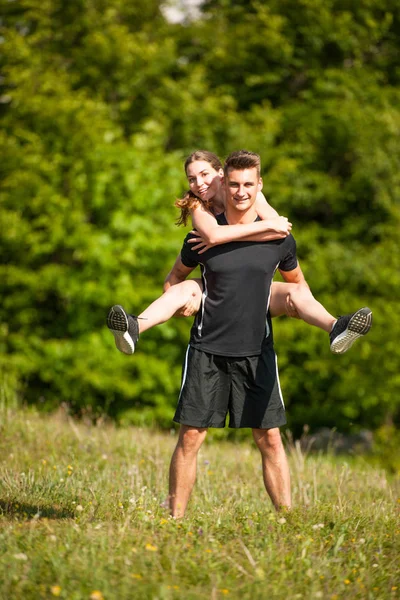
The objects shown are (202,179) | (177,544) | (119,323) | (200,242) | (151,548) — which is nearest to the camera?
(151,548)

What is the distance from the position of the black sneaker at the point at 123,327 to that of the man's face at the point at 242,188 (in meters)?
0.86

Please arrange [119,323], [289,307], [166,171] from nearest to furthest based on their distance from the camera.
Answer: [119,323]
[289,307]
[166,171]

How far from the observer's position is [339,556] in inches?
139

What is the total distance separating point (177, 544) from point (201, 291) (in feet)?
4.91

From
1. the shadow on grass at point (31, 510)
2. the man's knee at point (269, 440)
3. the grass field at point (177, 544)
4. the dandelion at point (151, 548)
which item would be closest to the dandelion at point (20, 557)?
the grass field at point (177, 544)

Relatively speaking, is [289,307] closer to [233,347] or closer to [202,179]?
[233,347]

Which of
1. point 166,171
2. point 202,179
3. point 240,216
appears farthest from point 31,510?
point 166,171

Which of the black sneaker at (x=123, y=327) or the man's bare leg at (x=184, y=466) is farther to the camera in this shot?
the man's bare leg at (x=184, y=466)

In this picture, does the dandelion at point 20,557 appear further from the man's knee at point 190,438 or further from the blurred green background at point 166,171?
the blurred green background at point 166,171

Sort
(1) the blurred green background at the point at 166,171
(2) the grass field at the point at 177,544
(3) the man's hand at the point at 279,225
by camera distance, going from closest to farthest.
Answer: (2) the grass field at the point at 177,544, (3) the man's hand at the point at 279,225, (1) the blurred green background at the point at 166,171

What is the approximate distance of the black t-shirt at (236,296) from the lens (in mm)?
4234

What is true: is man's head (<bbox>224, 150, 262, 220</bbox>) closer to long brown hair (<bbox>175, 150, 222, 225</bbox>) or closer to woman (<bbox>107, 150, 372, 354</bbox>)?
woman (<bbox>107, 150, 372, 354</bbox>)

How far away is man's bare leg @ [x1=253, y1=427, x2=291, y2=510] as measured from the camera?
441 cm

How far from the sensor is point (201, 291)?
441 centimetres
